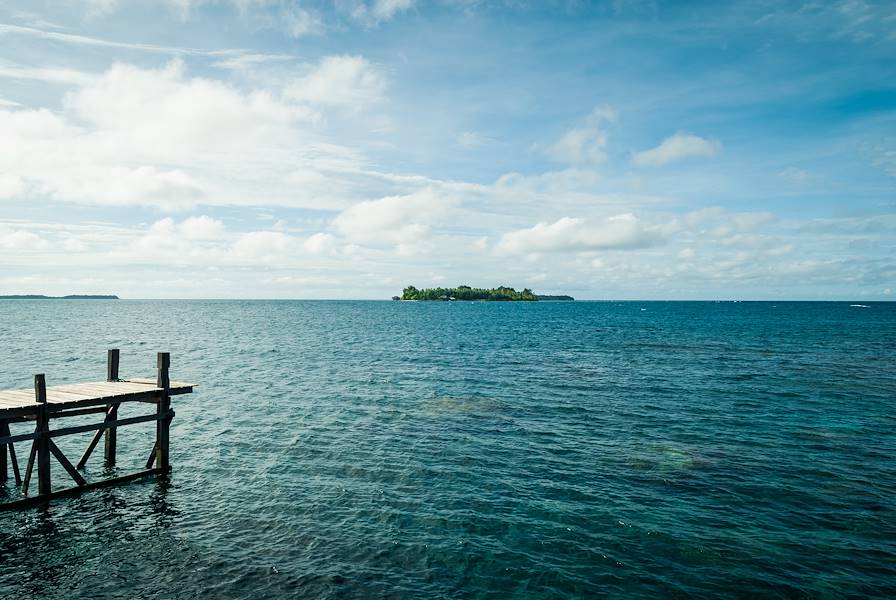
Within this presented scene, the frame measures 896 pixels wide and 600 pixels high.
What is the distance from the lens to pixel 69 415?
72.9 feet

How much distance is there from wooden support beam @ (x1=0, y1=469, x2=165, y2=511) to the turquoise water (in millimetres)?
458

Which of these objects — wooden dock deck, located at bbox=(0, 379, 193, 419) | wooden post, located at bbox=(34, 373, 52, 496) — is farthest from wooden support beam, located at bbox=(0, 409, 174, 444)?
wooden dock deck, located at bbox=(0, 379, 193, 419)

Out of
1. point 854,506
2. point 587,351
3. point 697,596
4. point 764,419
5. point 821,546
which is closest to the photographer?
point 697,596

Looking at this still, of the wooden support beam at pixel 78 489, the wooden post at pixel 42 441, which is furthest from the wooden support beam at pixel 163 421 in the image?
the wooden post at pixel 42 441

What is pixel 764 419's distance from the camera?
111 feet

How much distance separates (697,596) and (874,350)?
261ft

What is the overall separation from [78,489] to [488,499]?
54.4ft

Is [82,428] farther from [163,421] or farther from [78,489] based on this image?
[163,421]

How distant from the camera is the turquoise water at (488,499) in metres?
15.3

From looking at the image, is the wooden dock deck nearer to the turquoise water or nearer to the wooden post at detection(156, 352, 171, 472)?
the wooden post at detection(156, 352, 171, 472)

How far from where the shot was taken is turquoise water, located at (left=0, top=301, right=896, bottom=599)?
15.3 m

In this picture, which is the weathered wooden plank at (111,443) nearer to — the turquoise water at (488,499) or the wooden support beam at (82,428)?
the turquoise water at (488,499)

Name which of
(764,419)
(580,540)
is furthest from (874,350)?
(580,540)

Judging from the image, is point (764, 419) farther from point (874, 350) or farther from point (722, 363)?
point (874, 350)
